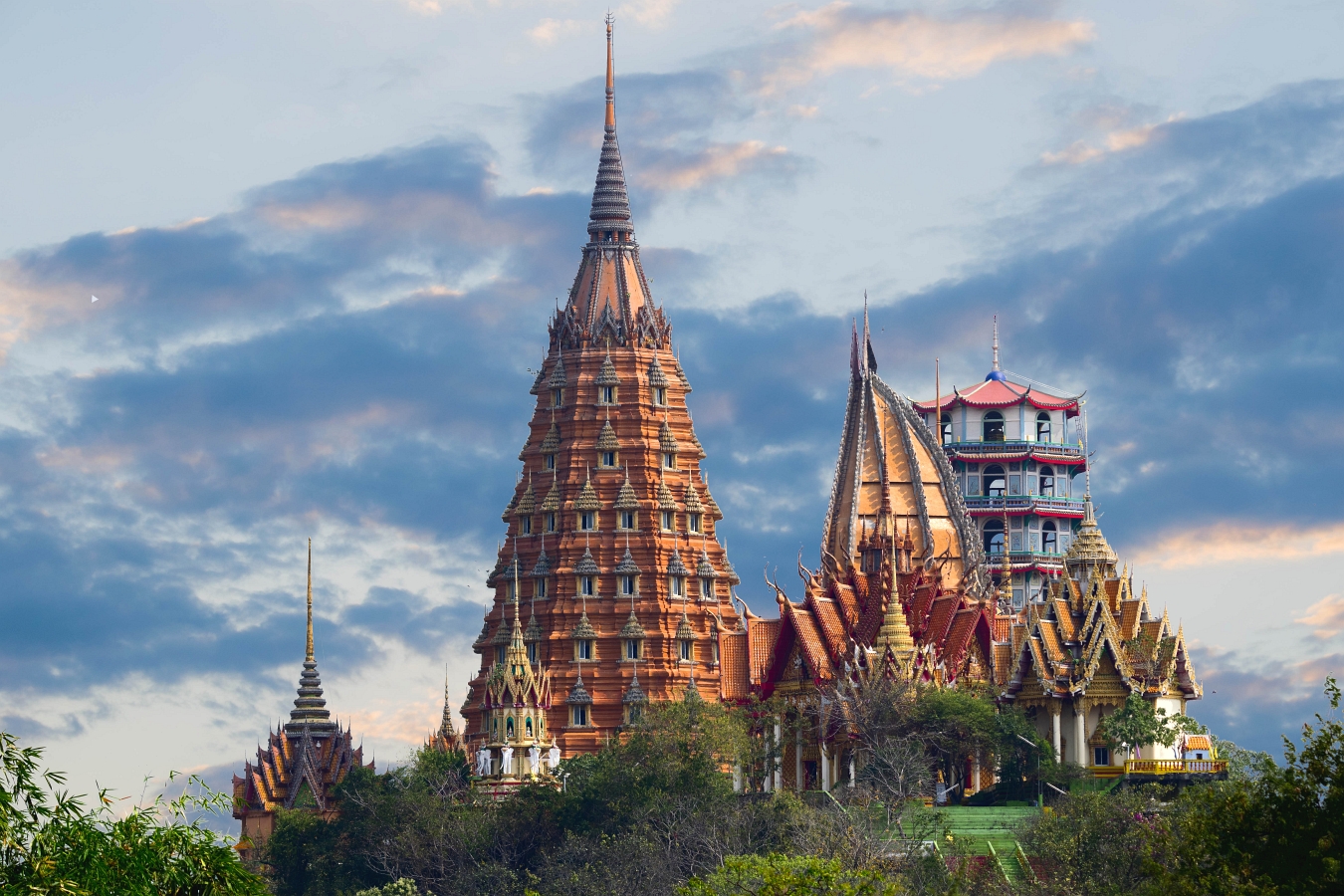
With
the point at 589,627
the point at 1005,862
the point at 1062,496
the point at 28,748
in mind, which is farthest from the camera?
the point at 1062,496

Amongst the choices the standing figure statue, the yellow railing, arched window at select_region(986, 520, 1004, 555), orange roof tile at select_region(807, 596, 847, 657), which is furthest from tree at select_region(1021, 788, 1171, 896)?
arched window at select_region(986, 520, 1004, 555)

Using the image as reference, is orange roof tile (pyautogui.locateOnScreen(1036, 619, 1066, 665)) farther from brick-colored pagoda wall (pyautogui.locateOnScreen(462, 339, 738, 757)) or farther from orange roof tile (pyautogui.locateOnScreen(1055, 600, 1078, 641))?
brick-colored pagoda wall (pyautogui.locateOnScreen(462, 339, 738, 757))

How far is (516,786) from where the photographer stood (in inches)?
4316

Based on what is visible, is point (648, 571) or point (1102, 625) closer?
point (1102, 625)

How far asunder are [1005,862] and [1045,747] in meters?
13.4

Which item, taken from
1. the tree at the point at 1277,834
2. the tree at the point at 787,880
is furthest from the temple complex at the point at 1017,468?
the tree at the point at 1277,834

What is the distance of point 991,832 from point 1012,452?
45165 millimetres

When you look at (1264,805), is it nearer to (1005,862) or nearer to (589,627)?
(1005,862)

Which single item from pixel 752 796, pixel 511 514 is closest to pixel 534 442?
pixel 511 514

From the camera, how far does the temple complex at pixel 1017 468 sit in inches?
5507

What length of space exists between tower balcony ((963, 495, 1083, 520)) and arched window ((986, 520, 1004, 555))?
98 cm

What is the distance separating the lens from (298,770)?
388ft

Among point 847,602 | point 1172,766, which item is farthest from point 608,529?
point 1172,766

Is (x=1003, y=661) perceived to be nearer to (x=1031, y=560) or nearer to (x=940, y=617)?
(x=940, y=617)
